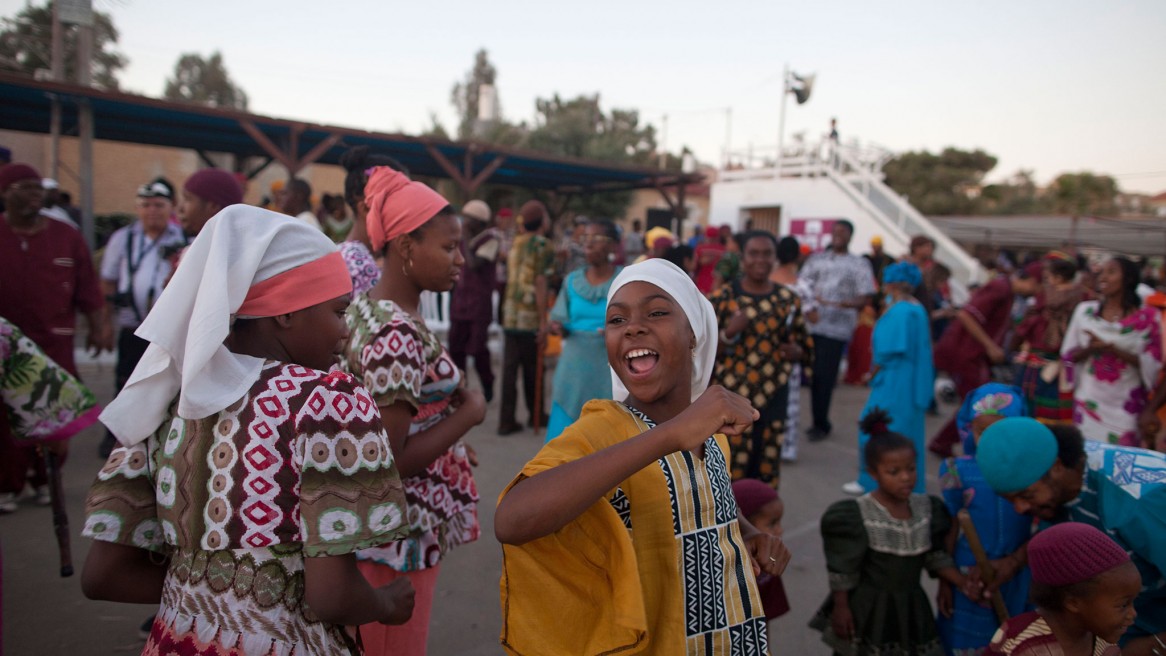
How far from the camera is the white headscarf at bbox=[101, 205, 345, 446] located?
133 cm

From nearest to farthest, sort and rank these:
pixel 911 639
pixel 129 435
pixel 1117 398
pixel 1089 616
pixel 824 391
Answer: pixel 129 435 < pixel 1089 616 < pixel 911 639 < pixel 1117 398 < pixel 824 391

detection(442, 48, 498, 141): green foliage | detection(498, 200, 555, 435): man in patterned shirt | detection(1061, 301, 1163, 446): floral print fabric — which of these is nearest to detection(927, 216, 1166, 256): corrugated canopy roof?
detection(1061, 301, 1163, 446): floral print fabric

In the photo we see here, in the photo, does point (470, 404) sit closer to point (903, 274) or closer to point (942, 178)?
point (903, 274)

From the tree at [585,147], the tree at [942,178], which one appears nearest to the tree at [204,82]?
the tree at [585,147]

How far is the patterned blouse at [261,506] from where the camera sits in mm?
1354

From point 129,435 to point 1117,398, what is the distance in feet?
19.0

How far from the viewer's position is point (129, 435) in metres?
1.44

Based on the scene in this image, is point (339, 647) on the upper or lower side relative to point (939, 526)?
upper

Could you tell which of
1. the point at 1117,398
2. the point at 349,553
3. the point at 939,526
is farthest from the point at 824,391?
the point at 349,553

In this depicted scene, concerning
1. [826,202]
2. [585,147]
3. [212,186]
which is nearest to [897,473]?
[212,186]

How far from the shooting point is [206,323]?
1.32 m

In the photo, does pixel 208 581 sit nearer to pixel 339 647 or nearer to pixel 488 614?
pixel 339 647

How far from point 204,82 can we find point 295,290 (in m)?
57.4

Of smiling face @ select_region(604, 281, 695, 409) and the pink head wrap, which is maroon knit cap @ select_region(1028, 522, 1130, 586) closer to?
smiling face @ select_region(604, 281, 695, 409)
